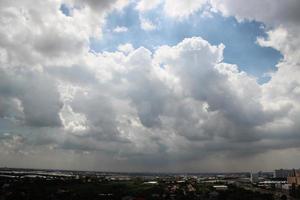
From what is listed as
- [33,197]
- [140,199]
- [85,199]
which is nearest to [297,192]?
[140,199]

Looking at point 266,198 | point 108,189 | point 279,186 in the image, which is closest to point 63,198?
point 108,189

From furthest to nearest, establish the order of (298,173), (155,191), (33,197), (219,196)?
(298,173), (155,191), (219,196), (33,197)

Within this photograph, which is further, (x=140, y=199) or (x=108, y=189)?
(x=108, y=189)

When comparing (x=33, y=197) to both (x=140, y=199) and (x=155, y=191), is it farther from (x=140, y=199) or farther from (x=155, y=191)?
(x=155, y=191)

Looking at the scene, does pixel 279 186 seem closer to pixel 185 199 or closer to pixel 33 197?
pixel 185 199

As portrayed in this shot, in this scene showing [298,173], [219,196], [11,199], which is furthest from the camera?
[298,173]

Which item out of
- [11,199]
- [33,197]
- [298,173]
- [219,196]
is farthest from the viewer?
[298,173]

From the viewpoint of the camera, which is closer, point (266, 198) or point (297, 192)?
point (266, 198)
